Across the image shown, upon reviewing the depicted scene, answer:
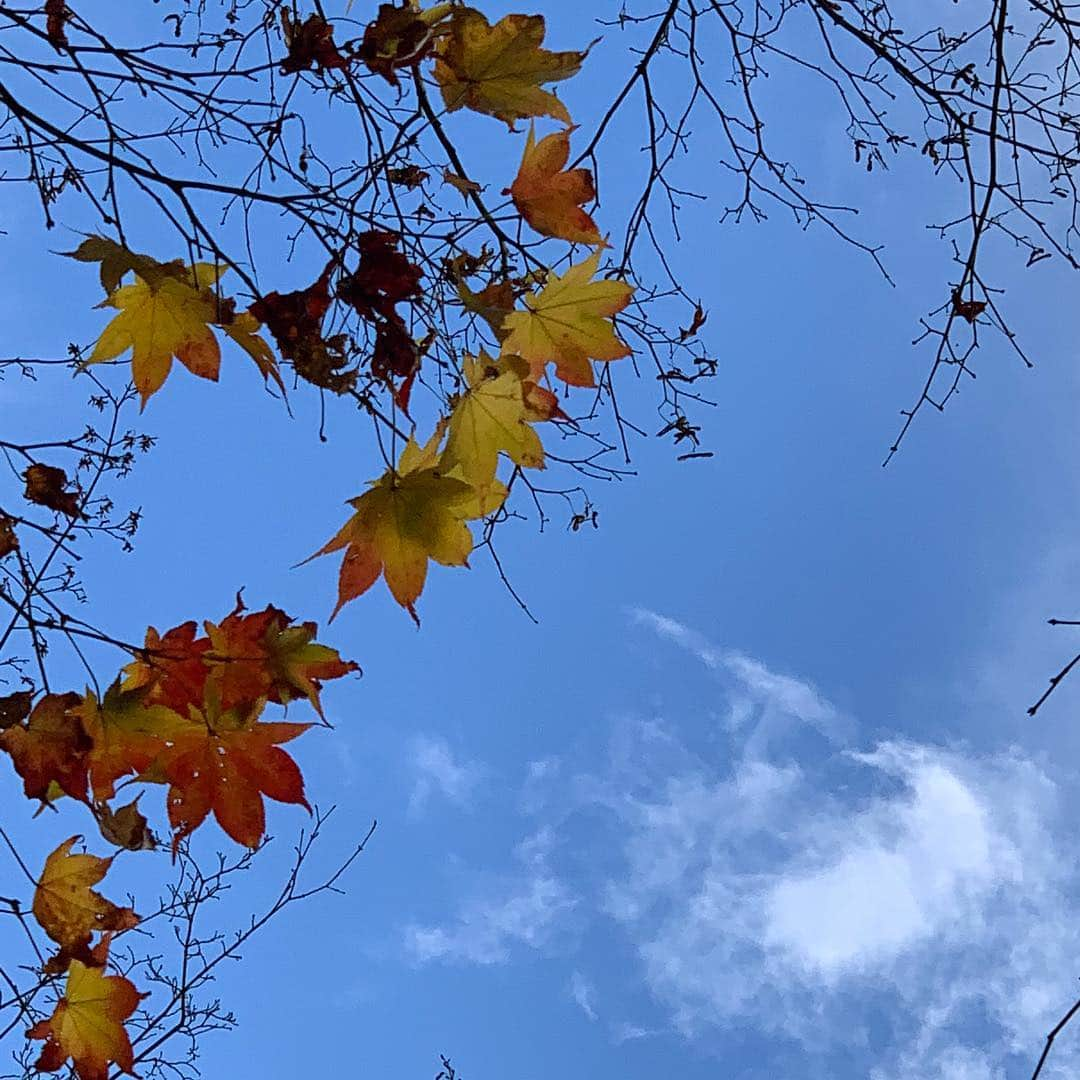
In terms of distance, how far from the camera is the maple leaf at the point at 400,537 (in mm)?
1043

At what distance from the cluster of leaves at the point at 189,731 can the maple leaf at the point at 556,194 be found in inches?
22.3

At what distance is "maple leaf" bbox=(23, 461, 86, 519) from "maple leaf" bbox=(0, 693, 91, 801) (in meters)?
0.44

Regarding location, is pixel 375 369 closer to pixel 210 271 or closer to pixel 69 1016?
pixel 210 271

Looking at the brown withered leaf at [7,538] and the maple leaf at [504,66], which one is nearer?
the maple leaf at [504,66]

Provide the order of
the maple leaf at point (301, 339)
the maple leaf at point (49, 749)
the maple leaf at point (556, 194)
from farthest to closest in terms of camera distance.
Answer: the maple leaf at point (556, 194), the maple leaf at point (301, 339), the maple leaf at point (49, 749)

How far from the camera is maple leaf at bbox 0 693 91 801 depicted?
1.03m

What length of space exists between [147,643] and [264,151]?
0.68 m

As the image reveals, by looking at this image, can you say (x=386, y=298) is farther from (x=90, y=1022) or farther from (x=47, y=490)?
(x=90, y=1022)

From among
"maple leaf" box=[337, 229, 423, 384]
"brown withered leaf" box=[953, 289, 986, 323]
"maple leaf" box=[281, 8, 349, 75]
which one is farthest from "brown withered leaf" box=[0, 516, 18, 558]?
"brown withered leaf" box=[953, 289, 986, 323]

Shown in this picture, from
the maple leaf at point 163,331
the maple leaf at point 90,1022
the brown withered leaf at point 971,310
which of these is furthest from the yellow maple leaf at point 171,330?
the brown withered leaf at point 971,310

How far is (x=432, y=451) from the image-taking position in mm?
1116

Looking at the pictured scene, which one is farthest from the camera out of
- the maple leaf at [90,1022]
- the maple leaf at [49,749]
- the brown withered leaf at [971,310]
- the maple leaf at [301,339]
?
the brown withered leaf at [971,310]

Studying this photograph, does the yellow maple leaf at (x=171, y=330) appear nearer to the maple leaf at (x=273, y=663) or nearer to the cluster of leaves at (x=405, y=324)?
the cluster of leaves at (x=405, y=324)

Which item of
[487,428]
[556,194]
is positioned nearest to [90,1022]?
[487,428]
